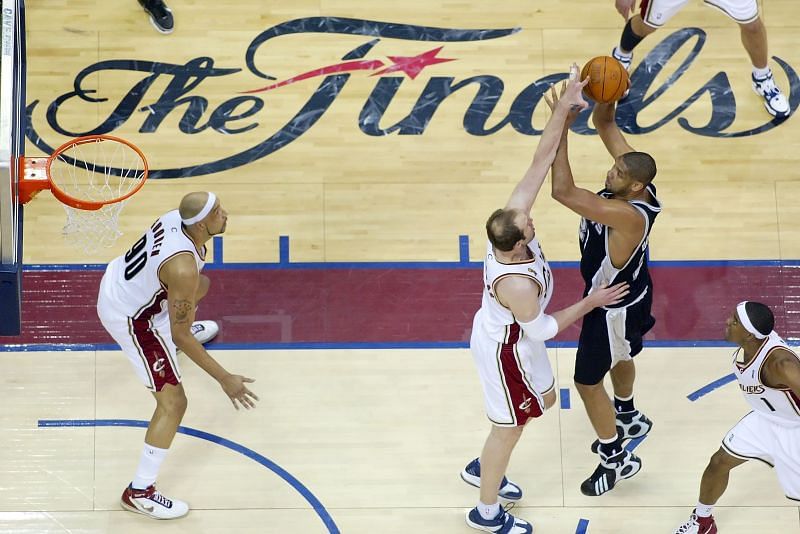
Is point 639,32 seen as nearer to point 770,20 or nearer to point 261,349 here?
point 770,20

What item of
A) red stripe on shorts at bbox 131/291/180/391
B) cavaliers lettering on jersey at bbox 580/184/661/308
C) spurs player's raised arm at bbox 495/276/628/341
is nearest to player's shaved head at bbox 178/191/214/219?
red stripe on shorts at bbox 131/291/180/391

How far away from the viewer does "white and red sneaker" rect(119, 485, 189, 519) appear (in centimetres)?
596

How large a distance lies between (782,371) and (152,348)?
328 centimetres

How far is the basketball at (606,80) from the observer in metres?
5.60

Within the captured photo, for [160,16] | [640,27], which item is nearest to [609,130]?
[640,27]

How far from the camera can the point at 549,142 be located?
5.33 m

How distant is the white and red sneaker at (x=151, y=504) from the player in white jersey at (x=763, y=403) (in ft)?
9.54

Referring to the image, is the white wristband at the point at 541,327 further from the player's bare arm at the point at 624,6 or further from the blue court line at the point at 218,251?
the player's bare arm at the point at 624,6

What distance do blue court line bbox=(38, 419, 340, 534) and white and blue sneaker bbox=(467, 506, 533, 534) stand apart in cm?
79

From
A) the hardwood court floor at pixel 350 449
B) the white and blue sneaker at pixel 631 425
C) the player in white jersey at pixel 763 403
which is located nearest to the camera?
the player in white jersey at pixel 763 403

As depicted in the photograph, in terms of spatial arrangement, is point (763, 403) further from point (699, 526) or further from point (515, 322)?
point (515, 322)

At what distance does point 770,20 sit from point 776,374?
355 centimetres

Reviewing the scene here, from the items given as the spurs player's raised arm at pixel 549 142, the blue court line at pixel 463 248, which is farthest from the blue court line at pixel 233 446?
the spurs player's raised arm at pixel 549 142

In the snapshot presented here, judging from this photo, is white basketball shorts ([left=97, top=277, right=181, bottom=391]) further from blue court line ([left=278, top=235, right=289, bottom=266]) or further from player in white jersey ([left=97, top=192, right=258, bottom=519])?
blue court line ([left=278, top=235, right=289, bottom=266])
